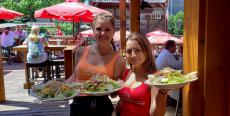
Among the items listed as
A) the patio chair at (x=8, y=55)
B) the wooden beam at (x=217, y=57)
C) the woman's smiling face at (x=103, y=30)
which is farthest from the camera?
the patio chair at (x=8, y=55)

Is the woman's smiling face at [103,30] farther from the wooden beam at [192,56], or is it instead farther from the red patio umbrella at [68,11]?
the red patio umbrella at [68,11]

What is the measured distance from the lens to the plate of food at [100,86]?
1.78 metres

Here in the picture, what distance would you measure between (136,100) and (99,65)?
0.40m

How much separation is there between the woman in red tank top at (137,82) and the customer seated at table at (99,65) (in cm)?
11

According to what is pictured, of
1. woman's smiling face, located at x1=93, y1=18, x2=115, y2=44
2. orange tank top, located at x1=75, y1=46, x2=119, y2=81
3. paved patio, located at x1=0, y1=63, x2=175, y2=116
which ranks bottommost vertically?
paved patio, located at x1=0, y1=63, x2=175, y2=116

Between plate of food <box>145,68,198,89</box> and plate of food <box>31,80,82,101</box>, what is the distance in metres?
0.50

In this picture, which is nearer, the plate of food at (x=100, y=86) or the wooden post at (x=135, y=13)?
the plate of food at (x=100, y=86)

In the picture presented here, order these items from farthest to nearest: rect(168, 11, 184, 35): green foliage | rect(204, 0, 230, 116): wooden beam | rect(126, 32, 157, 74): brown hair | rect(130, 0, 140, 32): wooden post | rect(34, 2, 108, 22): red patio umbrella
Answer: rect(168, 11, 184, 35): green foliage
rect(34, 2, 108, 22): red patio umbrella
rect(130, 0, 140, 32): wooden post
rect(126, 32, 157, 74): brown hair
rect(204, 0, 230, 116): wooden beam

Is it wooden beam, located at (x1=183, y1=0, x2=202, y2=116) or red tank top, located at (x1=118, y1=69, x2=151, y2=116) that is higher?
wooden beam, located at (x1=183, y1=0, x2=202, y2=116)

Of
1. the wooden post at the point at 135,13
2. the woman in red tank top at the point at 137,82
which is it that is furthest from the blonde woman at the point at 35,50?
the woman in red tank top at the point at 137,82

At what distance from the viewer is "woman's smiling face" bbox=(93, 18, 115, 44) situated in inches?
76.0

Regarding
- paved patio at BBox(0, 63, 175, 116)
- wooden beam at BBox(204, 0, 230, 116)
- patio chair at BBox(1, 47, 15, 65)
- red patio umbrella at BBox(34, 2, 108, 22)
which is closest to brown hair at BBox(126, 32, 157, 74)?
wooden beam at BBox(204, 0, 230, 116)

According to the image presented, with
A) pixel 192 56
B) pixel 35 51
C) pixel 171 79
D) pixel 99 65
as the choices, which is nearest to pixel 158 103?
pixel 171 79

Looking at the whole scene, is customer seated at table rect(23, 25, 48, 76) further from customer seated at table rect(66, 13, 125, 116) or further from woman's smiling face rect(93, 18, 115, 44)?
woman's smiling face rect(93, 18, 115, 44)
